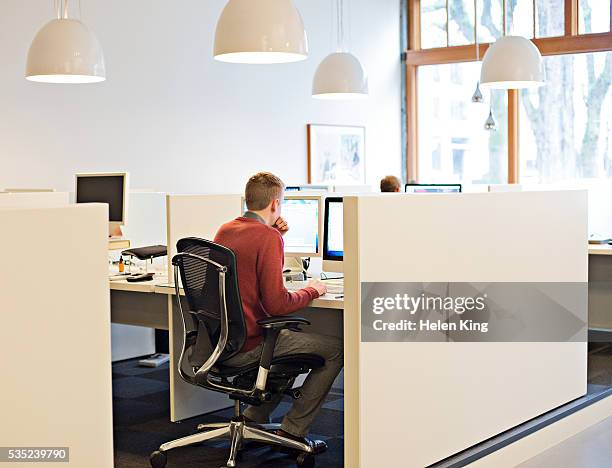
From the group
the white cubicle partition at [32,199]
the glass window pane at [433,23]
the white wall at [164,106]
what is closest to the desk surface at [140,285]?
the white cubicle partition at [32,199]

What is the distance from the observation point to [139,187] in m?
7.79

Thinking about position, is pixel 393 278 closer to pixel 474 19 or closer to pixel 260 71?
pixel 260 71

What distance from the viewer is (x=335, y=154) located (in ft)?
32.7

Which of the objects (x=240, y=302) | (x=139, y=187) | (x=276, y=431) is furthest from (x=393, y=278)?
(x=139, y=187)

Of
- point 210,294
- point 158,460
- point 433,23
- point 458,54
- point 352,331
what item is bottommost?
point 158,460

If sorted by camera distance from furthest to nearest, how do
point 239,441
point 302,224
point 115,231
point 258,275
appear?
point 115,231 < point 302,224 < point 239,441 < point 258,275

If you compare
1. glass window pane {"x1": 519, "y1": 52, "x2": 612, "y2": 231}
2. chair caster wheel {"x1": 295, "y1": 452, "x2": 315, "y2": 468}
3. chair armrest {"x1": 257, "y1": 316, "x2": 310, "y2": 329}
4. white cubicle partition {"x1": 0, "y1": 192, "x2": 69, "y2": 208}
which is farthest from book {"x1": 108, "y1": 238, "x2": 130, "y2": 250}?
glass window pane {"x1": 519, "y1": 52, "x2": 612, "y2": 231}

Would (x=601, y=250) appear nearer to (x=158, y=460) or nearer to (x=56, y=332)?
(x=158, y=460)

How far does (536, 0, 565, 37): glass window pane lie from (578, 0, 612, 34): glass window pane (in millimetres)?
194

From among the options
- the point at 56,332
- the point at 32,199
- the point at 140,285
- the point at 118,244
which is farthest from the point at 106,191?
the point at 56,332

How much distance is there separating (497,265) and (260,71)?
540 cm

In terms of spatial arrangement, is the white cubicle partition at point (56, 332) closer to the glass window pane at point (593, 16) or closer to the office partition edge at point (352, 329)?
the office partition edge at point (352, 329)

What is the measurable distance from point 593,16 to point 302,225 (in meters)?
6.07

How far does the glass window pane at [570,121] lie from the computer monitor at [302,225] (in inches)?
219
